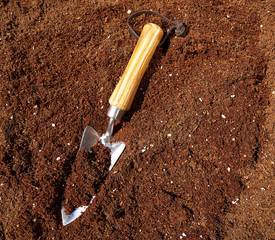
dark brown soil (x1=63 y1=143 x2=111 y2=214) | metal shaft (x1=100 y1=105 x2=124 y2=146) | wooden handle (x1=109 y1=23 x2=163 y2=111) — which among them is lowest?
dark brown soil (x1=63 y1=143 x2=111 y2=214)

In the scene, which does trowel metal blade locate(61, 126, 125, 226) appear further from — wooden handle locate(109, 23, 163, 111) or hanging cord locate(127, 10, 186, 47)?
hanging cord locate(127, 10, 186, 47)

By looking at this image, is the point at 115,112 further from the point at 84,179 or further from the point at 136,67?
the point at 84,179

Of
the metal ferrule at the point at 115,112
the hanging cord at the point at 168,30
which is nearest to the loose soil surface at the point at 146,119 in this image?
the hanging cord at the point at 168,30

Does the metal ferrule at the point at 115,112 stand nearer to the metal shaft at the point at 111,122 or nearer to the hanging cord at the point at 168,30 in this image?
the metal shaft at the point at 111,122

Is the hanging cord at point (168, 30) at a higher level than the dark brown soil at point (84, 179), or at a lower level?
higher

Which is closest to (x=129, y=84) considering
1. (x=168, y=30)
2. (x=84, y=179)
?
(x=168, y=30)

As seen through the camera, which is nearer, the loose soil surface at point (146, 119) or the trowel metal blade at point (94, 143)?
the loose soil surface at point (146, 119)

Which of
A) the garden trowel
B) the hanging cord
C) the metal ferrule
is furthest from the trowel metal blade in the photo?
the hanging cord

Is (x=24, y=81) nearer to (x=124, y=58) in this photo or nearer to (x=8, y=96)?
(x=8, y=96)
